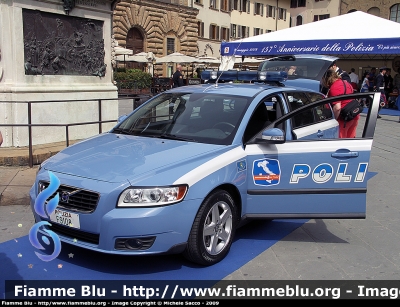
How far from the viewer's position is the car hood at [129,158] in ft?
13.0

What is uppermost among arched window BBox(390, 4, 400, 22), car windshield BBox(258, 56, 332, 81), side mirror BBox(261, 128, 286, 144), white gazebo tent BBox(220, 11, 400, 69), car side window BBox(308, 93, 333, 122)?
arched window BBox(390, 4, 400, 22)

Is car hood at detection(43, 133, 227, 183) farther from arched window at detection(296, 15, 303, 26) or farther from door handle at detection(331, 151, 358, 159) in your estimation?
arched window at detection(296, 15, 303, 26)

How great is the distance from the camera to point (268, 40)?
16.7 metres

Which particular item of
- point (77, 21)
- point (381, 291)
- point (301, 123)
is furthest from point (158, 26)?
point (381, 291)

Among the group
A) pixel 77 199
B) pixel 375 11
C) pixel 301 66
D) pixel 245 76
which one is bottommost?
pixel 77 199

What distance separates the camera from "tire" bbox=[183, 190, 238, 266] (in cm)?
404

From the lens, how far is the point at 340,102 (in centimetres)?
760

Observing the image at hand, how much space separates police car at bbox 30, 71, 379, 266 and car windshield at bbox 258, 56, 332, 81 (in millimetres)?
6257

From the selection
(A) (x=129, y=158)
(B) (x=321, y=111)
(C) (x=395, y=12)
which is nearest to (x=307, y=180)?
(A) (x=129, y=158)

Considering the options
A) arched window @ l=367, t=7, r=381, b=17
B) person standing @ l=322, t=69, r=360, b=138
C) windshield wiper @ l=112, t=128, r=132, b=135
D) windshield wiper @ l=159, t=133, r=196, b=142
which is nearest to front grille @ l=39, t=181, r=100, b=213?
windshield wiper @ l=159, t=133, r=196, b=142

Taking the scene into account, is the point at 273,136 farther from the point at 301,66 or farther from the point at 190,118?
the point at 301,66

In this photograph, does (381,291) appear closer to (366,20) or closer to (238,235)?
(238,235)

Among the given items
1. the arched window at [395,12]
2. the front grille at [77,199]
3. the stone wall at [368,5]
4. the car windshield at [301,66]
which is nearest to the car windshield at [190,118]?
the front grille at [77,199]

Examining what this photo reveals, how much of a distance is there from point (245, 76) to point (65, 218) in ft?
11.4
